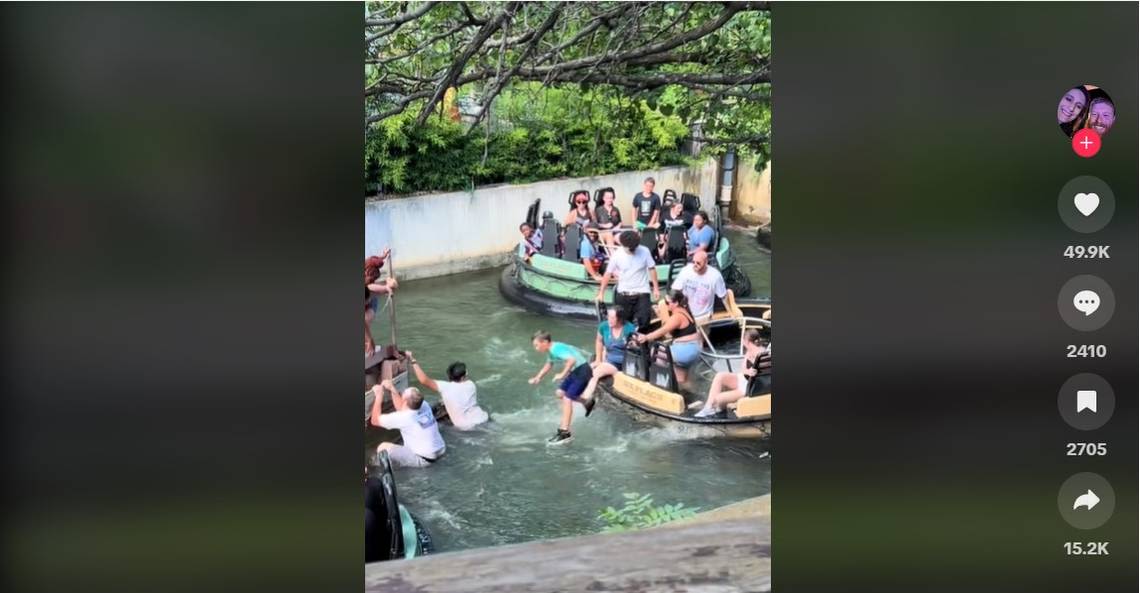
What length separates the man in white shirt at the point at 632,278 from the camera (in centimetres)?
492

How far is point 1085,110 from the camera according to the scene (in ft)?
15.6

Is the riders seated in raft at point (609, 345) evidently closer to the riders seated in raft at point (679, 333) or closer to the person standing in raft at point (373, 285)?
the riders seated in raft at point (679, 333)

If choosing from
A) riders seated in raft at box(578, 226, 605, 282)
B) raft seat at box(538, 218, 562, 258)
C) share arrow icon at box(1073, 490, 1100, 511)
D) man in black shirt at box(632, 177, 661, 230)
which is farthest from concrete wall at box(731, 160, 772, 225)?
share arrow icon at box(1073, 490, 1100, 511)

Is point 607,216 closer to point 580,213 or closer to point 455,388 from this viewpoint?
point 580,213

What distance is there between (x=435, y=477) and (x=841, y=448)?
4.97 ft

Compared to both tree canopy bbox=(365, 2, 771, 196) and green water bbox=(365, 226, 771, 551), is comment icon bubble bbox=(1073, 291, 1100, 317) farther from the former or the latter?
tree canopy bbox=(365, 2, 771, 196)

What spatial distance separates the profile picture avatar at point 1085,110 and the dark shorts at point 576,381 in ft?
6.32

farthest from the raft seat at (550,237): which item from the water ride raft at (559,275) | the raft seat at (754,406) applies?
the raft seat at (754,406)

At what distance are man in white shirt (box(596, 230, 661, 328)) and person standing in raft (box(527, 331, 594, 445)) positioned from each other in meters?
0.23

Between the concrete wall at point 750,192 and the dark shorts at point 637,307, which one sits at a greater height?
the concrete wall at point 750,192

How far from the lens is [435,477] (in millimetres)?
4855

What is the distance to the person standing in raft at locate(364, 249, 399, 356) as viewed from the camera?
4.74 metres

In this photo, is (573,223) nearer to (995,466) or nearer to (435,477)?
(435,477)

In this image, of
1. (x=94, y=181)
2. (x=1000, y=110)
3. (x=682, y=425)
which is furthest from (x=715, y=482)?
(x=94, y=181)
